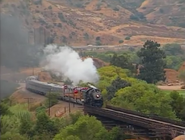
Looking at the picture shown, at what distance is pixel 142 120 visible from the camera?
3400cm

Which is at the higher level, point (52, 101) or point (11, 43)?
point (11, 43)

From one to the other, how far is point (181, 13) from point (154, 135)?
152m

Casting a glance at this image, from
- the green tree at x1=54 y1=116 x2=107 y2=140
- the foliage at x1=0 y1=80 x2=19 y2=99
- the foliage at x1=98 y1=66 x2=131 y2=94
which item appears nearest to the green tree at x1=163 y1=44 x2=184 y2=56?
the foliage at x1=98 y1=66 x2=131 y2=94

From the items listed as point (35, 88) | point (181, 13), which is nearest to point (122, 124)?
point (35, 88)

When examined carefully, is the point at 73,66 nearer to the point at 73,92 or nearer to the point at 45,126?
the point at 73,92

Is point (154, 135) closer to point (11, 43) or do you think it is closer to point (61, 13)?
point (11, 43)

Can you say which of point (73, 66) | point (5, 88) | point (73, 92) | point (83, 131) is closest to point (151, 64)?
point (73, 66)

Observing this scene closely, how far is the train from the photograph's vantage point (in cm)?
4097

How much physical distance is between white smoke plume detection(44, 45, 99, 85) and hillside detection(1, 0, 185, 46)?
44.1 m

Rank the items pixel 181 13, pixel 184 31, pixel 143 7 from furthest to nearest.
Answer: pixel 143 7
pixel 181 13
pixel 184 31

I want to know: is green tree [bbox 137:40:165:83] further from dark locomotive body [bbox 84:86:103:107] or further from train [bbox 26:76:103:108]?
dark locomotive body [bbox 84:86:103:107]

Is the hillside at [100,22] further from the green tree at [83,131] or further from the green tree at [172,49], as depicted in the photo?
the green tree at [83,131]

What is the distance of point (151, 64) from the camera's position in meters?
78.0

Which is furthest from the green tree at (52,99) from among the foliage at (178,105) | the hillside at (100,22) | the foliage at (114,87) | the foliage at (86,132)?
the hillside at (100,22)
